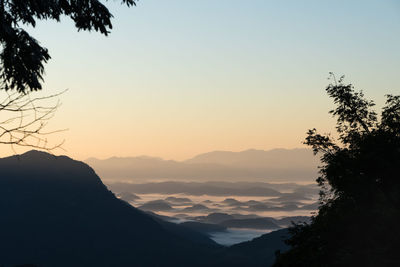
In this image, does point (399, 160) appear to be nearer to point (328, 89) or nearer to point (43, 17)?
point (328, 89)

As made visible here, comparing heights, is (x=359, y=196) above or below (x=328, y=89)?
below

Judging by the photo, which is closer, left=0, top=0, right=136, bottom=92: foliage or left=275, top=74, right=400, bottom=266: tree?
left=0, top=0, right=136, bottom=92: foliage

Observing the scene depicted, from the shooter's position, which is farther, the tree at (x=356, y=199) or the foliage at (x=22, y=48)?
the tree at (x=356, y=199)

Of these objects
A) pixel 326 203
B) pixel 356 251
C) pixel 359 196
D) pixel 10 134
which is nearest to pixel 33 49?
pixel 10 134

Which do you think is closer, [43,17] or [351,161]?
[43,17]

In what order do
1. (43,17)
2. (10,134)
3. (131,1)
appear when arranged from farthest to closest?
(131,1) < (43,17) < (10,134)

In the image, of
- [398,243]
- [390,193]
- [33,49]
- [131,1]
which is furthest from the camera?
[390,193]

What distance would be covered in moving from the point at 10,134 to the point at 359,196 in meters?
26.0

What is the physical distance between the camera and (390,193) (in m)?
31.1

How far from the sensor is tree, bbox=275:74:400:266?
2812cm

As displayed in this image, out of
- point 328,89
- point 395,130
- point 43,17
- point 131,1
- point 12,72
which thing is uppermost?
point 328,89

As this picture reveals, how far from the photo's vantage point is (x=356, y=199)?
31.9 meters

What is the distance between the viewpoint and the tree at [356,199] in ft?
92.3

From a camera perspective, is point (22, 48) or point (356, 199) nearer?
point (22, 48)
